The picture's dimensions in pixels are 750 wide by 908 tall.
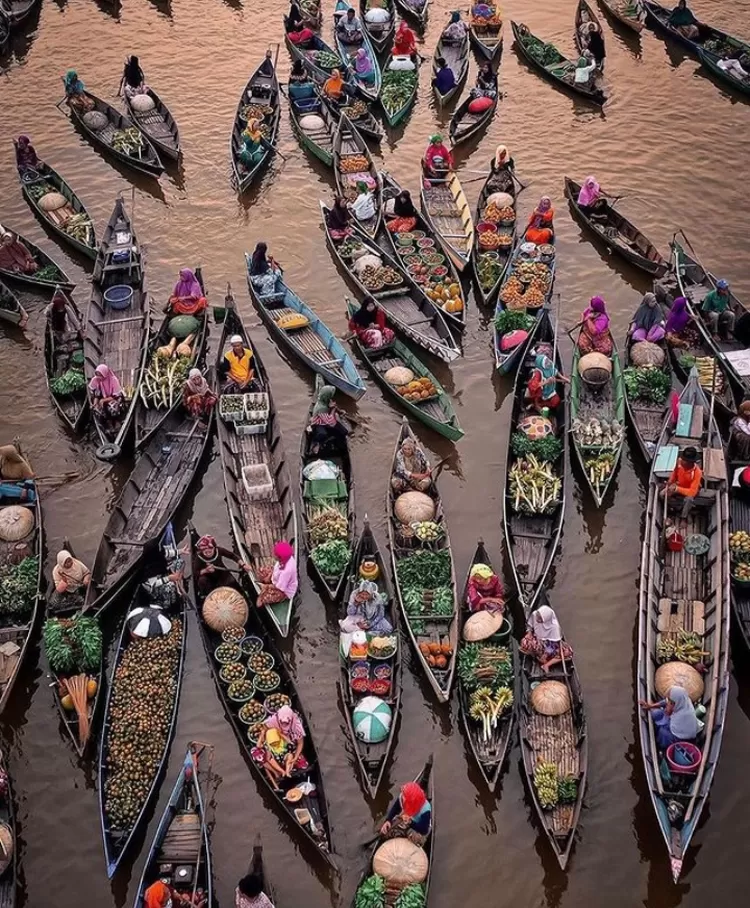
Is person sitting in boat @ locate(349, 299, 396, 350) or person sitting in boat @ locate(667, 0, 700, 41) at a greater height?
person sitting in boat @ locate(667, 0, 700, 41)

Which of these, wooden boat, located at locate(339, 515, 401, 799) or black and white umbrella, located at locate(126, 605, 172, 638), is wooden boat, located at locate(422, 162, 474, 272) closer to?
wooden boat, located at locate(339, 515, 401, 799)

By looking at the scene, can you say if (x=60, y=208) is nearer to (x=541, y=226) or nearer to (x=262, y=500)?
(x=262, y=500)

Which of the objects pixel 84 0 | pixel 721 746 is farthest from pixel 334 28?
pixel 721 746

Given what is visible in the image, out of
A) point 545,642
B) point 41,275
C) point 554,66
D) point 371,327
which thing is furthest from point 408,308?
point 554,66

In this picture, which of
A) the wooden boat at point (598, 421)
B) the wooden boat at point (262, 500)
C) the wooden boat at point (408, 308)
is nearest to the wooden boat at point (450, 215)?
the wooden boat at point (408, 308)

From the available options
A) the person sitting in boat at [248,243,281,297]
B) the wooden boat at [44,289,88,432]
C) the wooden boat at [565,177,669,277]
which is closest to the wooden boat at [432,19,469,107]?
the wooden boat at [565,177,669,277]

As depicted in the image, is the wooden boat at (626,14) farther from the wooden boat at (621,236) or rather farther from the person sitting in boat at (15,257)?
the person sitting in boat at (15,257)
